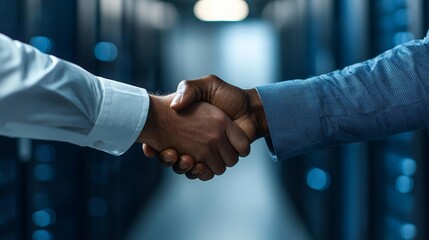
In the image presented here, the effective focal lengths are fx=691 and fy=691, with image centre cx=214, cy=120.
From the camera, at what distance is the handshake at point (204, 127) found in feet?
6.93

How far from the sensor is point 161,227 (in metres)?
5.53

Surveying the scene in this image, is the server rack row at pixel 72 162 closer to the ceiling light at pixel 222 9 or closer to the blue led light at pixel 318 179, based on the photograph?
the blue led light at pixel 318 179

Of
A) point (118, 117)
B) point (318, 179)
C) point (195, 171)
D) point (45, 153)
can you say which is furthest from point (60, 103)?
point (318, 179)

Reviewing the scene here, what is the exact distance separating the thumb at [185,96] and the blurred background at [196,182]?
30.1 inches

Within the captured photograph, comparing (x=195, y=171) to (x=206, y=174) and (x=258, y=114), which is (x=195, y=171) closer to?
(x=206, y=174)

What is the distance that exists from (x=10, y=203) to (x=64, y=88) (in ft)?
3.50

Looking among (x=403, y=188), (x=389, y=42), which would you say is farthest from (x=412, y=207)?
(x=389, y=42)

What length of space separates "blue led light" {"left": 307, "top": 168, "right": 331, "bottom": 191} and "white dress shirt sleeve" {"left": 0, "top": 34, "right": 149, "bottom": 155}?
2.77 metres

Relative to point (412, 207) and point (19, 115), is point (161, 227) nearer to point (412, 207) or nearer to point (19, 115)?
point (412, 207)

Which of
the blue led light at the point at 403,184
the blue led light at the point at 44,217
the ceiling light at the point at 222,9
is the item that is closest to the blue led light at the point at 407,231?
the blue led light at the point at 403,184

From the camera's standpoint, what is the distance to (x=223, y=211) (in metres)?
6.12

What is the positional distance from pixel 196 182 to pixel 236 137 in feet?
19.5

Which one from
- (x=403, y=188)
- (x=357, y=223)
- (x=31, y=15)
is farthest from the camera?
(x=357, y=223)

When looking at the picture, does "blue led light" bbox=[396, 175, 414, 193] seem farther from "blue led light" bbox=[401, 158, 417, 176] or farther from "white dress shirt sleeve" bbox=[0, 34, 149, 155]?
"white dress shirt sleeve" bbox=[0, 34, 149, 155]
